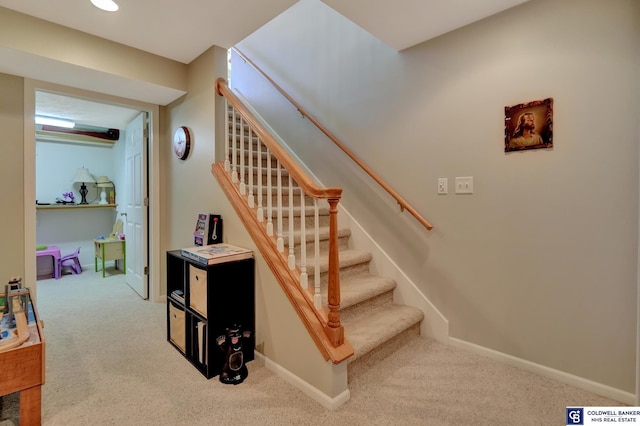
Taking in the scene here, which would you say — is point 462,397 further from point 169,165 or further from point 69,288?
point 69,288

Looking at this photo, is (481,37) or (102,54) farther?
(102,54)

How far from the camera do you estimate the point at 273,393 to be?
5.49ft

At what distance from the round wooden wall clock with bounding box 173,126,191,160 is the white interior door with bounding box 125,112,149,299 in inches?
24.5

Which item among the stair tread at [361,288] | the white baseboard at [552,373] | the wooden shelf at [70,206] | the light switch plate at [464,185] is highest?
the light switch plate at [464,185]

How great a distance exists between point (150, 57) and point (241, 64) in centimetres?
172

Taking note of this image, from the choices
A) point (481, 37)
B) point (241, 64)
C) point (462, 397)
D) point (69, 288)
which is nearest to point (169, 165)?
point (241, 64)

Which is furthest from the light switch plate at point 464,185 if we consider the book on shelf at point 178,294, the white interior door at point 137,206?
the white interior door at point 137,206

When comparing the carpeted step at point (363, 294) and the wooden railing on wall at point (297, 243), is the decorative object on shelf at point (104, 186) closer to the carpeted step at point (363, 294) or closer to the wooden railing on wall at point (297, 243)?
the wooden railing on wall at point (297, 243)

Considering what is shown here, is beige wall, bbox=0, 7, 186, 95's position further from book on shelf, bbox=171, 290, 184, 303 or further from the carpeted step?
the carpeted step

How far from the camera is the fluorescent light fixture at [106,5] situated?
1.83m

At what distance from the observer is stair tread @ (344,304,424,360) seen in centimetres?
183

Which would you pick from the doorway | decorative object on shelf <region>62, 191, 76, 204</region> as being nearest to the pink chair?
the doorway

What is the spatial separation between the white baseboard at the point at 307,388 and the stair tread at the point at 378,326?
0.24m

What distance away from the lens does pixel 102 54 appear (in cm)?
225
